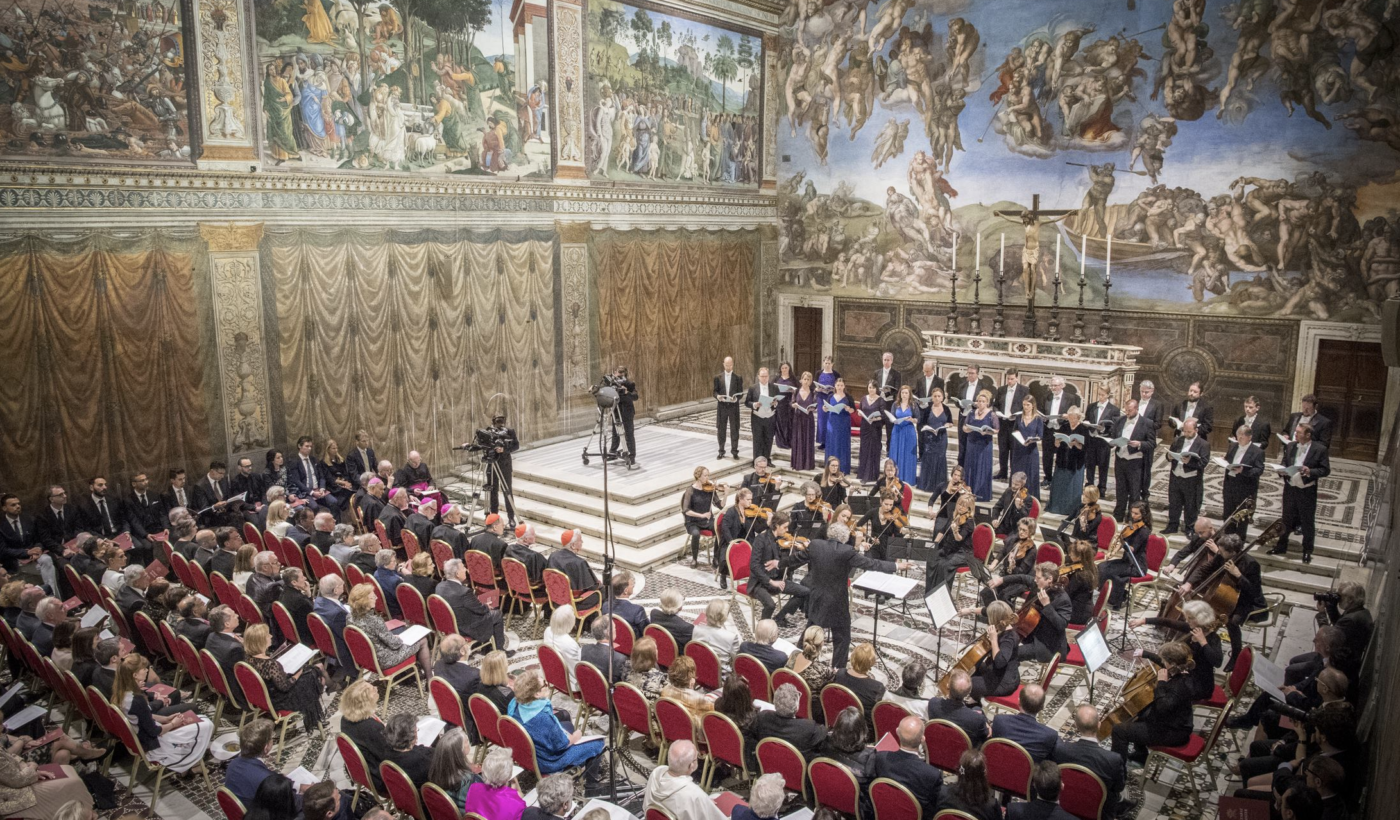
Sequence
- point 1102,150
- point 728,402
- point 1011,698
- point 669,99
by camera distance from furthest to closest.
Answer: point 669,99
point 1102,150
point 728,402
point 1011,698

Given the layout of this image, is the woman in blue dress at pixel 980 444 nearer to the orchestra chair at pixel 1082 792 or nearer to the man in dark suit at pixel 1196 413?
the man in dark suit at pixel 1196 413

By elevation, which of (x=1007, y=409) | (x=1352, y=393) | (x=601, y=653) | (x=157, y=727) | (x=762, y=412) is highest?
(x=1352, y=393)

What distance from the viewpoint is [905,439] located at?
14867mm

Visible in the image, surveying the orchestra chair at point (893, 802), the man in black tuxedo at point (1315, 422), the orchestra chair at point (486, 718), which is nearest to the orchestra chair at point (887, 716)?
the orchestra chair at point (893, 802)

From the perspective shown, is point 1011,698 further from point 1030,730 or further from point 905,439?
point 905,439

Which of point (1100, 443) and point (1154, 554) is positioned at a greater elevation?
point (1100, 443)

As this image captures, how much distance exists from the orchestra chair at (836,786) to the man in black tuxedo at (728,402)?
10.4 metres

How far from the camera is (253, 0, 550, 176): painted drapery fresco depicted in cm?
1389

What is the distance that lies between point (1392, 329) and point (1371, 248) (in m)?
11.1

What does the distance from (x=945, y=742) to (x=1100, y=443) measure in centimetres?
846

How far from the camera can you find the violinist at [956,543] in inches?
408

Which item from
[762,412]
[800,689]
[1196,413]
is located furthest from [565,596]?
[1196,413]

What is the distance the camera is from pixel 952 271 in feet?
65.2

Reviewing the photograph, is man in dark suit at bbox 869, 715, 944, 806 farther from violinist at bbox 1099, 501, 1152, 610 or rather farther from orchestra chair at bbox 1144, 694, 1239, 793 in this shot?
violinist at bbox 1099, 501, 1152, 610
